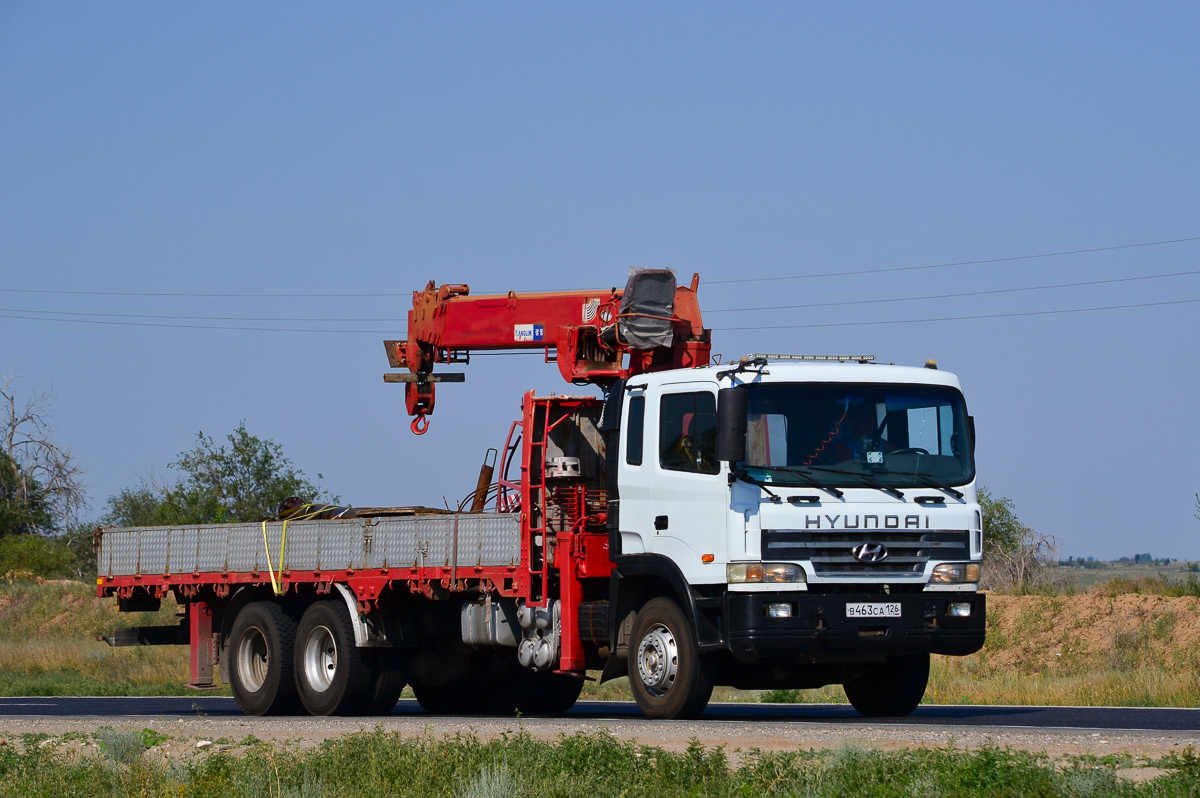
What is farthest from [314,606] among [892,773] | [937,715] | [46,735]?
[892,773]

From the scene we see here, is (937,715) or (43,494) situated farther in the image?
(43,494)

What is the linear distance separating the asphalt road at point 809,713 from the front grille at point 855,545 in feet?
4.37

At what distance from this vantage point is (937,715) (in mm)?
15867

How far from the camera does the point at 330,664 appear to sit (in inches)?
707

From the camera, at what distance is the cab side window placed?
13.9m

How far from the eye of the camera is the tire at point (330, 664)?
688 inches

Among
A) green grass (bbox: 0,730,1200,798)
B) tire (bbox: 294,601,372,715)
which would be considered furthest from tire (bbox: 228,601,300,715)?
green grass (bbox: 0,730,1200,798)

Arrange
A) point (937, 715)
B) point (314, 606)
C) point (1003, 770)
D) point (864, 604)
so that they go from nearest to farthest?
point (1003, 770) < point (864, 604) < point (937, 715) < point (314, 606)

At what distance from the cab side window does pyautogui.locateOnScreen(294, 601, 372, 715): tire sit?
16.5ft

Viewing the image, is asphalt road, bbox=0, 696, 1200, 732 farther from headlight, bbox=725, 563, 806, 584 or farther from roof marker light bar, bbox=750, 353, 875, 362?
roof marker light bar, bbox=750, 353, 875, 362

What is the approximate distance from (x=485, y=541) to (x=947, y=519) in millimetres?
4846

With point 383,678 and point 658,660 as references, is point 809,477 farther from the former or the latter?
point 383,678

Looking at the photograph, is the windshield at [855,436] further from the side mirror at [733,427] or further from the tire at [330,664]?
the tire at [330,664]

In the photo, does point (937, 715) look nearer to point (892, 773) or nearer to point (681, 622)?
point (681, 622)
